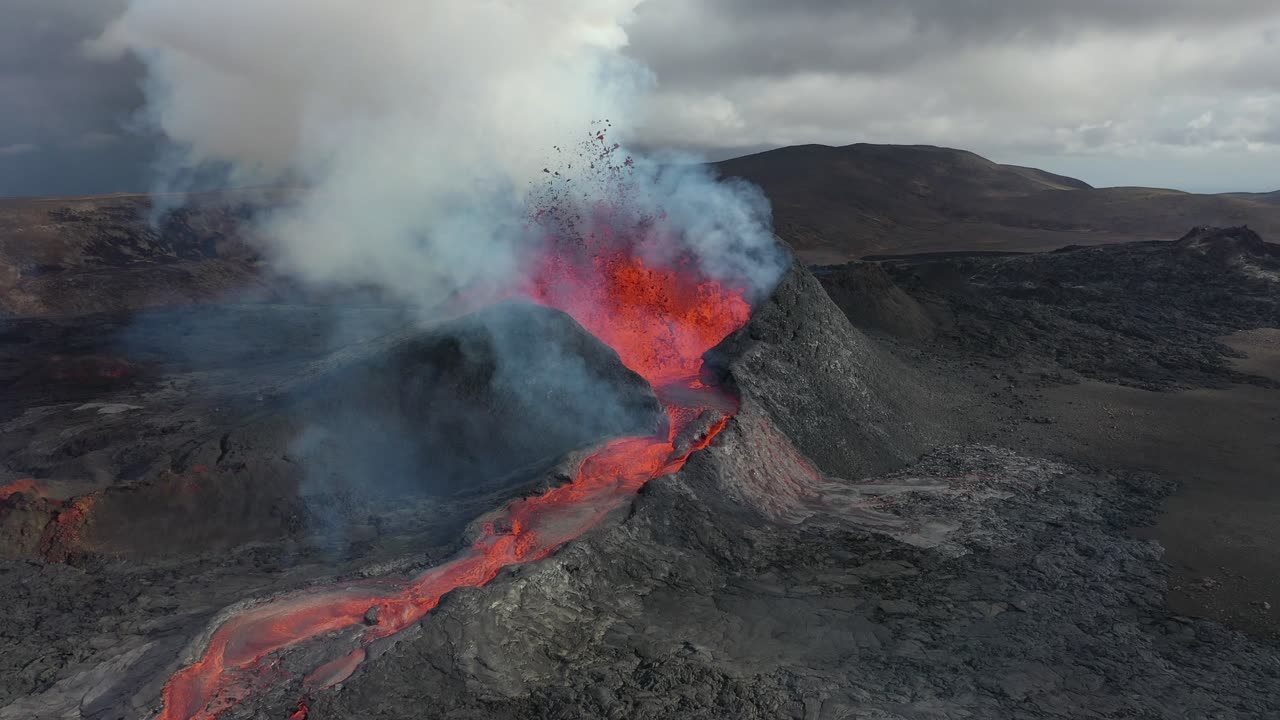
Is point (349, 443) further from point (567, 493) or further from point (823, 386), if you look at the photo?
Result: point (823, 386)

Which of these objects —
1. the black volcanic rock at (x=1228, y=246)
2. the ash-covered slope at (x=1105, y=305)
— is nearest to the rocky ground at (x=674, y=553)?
the ash-covered slope at (x=1105, y=305)

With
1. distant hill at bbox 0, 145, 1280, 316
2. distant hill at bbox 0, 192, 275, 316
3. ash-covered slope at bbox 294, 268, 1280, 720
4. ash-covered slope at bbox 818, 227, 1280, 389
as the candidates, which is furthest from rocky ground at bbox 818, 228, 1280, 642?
distant hill at bbox 0, 192, 275, 316

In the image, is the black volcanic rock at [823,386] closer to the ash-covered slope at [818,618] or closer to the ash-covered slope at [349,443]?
the ash-covered slope at [818,618]

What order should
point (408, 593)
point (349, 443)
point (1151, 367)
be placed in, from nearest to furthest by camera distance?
point (408, 593) < point (349, 443) < point (1151, 367)

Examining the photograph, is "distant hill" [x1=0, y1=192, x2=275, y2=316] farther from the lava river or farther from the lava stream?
the lava stream

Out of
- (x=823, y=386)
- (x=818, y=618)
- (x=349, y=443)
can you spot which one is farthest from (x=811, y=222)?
(x=818, y=618)

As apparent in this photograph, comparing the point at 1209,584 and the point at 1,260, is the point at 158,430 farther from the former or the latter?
the point at 1,260
